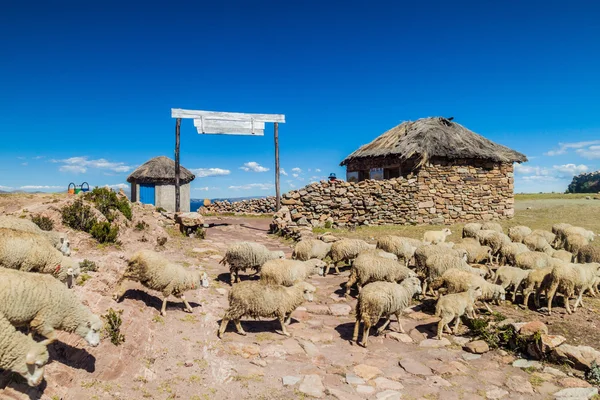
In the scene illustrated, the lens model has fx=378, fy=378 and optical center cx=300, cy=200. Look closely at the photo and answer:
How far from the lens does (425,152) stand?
20.3 meters

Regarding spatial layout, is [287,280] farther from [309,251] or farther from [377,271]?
[309,251]

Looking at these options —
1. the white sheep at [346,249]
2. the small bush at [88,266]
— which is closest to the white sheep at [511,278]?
the white sheep at [346,249]

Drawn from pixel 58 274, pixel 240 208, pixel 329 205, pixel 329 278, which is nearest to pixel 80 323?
pixel 58 274

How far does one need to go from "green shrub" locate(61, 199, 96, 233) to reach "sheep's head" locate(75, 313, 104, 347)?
7053mm

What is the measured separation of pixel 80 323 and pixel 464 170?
20.7m

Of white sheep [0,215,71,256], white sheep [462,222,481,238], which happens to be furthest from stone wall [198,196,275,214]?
white sheep [0,215,71,256]

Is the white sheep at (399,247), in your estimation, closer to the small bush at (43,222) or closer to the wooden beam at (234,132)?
the small bush at (43,222)

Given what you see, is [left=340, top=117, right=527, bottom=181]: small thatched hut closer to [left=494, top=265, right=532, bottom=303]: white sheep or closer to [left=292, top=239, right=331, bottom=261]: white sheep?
[left=292, top=239, right=331, bottom=261]: white sheep

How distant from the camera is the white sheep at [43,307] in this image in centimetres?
386

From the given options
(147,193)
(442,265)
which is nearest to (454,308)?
(442,265)

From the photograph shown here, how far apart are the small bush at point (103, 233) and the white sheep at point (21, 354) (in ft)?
24.5

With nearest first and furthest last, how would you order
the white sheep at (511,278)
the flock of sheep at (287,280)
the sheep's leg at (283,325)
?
1. the flock of sheep at (287,280)
2. the sheep's leg at (283,325)
3. the white sheep at (511,278)

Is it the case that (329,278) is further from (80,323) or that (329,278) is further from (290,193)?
(290,193)

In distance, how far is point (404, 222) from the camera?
20250 millimetres
